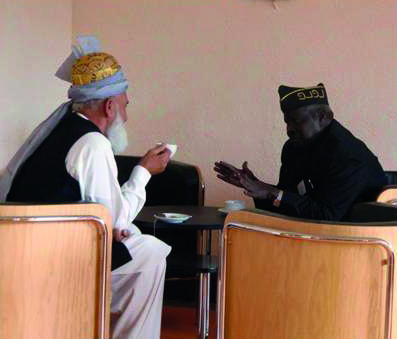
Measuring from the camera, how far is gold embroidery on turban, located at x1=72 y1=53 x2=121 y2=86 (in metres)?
3.23

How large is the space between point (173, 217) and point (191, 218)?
15 cm

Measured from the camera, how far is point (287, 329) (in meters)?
2.43

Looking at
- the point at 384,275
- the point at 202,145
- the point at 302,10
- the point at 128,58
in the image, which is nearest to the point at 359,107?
the point at 302,10

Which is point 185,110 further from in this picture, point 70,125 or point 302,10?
point 70,125

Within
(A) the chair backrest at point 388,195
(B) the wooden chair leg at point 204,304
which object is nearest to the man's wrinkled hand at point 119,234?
(B) the wooden chair leg at point 204,304

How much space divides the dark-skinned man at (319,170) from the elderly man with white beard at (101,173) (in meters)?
0.64

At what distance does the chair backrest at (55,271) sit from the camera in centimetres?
258

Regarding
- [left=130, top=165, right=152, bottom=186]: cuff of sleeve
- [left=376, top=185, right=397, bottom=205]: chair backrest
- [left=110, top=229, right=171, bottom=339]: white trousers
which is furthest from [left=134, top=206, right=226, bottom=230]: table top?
[left=376, top=185, right=397, bottom=205]: chair backrest

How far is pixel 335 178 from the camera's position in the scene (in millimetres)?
3570

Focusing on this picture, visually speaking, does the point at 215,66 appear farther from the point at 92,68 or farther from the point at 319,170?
the point at 92,68

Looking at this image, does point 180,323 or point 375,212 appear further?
point 180,323

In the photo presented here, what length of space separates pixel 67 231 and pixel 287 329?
845mm

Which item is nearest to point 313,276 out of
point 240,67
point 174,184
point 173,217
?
point 173,217

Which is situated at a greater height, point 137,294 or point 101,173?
point 101,173
